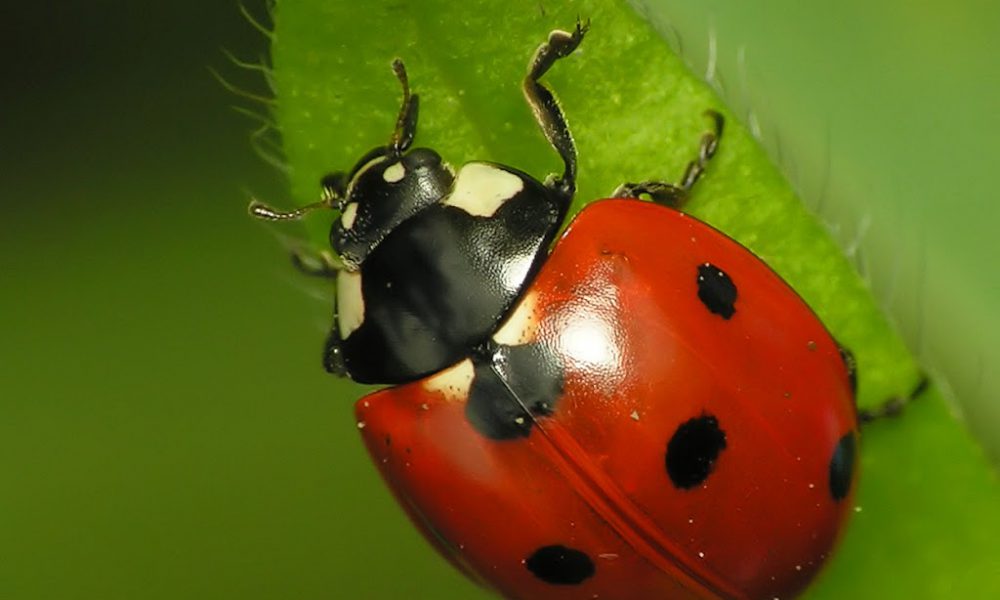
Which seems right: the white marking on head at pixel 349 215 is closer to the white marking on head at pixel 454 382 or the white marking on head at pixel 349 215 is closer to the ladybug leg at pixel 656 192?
the white marking on head at pixel 454 382

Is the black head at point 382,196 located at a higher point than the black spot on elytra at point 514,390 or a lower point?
higher

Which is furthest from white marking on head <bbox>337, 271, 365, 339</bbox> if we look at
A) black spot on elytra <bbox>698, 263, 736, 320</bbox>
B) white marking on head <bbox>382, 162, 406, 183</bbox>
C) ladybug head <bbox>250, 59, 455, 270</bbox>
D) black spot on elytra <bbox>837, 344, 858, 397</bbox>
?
black spot on elytra <bbox>837, 344, 858, 397</bbox>

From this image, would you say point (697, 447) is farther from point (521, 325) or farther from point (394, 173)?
point (394, 173)

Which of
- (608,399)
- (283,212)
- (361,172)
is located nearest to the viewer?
(608,399)

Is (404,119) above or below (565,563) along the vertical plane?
above

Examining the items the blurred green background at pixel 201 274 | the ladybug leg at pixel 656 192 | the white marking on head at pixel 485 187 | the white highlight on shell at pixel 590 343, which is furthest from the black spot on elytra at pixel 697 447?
the blurred green background at pixel 201 274

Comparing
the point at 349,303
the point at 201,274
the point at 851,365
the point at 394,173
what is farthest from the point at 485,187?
the point at 201,274

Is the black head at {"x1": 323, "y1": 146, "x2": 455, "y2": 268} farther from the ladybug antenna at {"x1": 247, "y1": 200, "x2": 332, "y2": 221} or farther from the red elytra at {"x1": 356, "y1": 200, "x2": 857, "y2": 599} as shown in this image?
the red elytra at {"x1": 356, "y1": 200, "x2": 857, "y2": 599}
